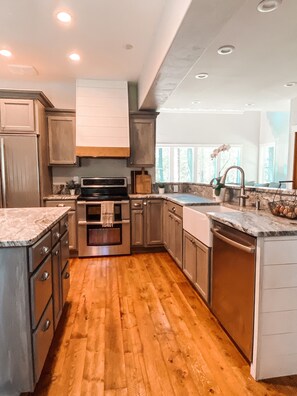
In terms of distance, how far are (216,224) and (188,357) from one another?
3.25 ft

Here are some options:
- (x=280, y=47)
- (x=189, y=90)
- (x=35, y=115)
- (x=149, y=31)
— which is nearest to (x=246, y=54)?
(x=280, y=47)

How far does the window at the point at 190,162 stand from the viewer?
8469mm

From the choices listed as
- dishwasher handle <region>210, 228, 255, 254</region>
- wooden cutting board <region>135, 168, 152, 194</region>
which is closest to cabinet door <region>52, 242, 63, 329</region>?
dishwasher handle <region>210, 228, 255, 254</region>

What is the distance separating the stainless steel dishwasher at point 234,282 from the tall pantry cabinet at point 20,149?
270 centimetres

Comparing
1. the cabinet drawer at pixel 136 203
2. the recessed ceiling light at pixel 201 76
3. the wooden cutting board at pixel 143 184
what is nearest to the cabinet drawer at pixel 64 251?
the cabinet drawer at pixel 136 203

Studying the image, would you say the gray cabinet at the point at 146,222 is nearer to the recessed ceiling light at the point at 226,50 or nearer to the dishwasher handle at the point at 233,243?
the dishwasher handle at the point at 233,243

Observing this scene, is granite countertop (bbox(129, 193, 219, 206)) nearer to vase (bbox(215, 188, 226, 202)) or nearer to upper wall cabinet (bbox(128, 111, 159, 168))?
vase (bbox(215, 188, 226, 202))

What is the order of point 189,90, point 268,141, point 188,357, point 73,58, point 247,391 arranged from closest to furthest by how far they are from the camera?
point 247,391
point 188,357
point 73,58
point 189,90
point 268,141

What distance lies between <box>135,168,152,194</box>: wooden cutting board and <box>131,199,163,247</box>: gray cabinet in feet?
1.41

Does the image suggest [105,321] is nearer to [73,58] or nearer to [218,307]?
[218,307]

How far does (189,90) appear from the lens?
15.2 ft

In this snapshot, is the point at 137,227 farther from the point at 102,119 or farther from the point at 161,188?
the point at 102,119

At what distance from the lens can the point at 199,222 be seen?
2434 millimetres

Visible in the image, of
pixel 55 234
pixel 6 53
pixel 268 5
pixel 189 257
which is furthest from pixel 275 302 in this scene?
pixel 6 53
